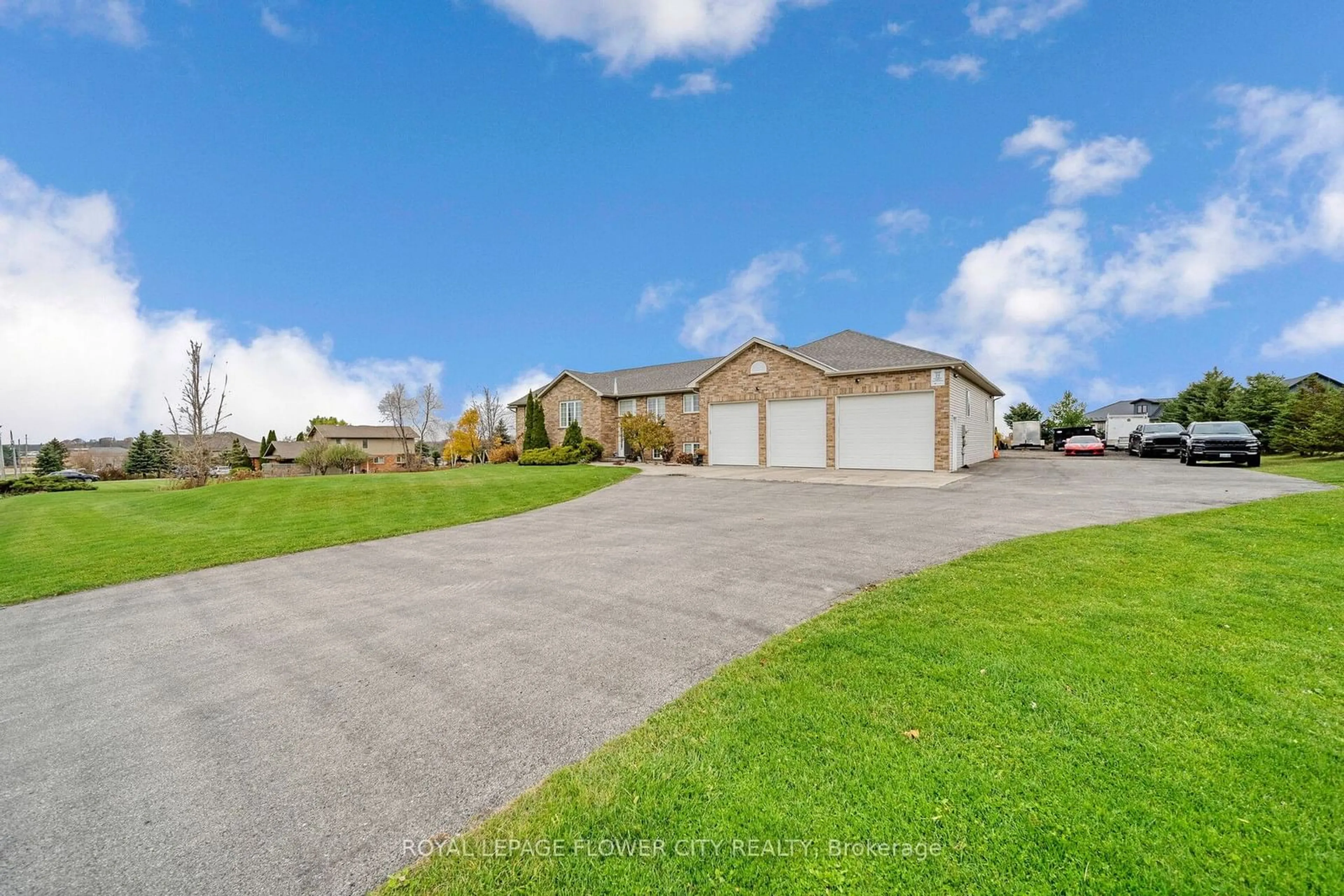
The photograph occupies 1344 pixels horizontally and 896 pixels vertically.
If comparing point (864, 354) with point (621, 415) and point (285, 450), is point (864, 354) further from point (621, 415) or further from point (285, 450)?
point (285, 450)

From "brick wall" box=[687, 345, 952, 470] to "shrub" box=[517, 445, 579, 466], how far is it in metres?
6.66

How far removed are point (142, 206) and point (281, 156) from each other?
5.29 metres

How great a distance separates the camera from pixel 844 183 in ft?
67.4

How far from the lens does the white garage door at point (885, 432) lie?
60.3ft

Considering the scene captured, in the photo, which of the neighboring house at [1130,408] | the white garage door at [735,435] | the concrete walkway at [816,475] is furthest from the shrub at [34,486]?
the neighboring house at [1130,408]

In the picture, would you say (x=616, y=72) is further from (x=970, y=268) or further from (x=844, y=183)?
(x=970, y=268)

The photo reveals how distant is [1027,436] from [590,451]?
38.3 meters

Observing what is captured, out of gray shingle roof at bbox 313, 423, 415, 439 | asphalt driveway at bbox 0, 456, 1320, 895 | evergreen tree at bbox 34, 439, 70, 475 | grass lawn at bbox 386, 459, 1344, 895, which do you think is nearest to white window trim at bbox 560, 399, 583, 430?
asphalt driveway at bbox 0, 456, 1320, 895

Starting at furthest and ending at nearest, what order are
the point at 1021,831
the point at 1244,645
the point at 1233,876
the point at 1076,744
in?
the point at 1244,645, the point at 1076,744, the point at 1021,831, the point at 1233,876

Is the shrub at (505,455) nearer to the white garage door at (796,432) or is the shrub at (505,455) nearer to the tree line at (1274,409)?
the white garage door at (796,432)

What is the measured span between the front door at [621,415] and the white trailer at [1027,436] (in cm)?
3515

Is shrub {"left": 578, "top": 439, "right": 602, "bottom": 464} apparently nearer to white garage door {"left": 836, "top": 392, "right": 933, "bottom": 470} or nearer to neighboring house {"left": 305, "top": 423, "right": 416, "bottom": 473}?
white garage door {"left": 836, "top": 392, "right": 933, "bottom": 470}

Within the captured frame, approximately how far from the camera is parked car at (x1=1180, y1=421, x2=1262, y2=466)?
17344 millimetres

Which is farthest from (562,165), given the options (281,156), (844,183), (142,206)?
(142,206)
